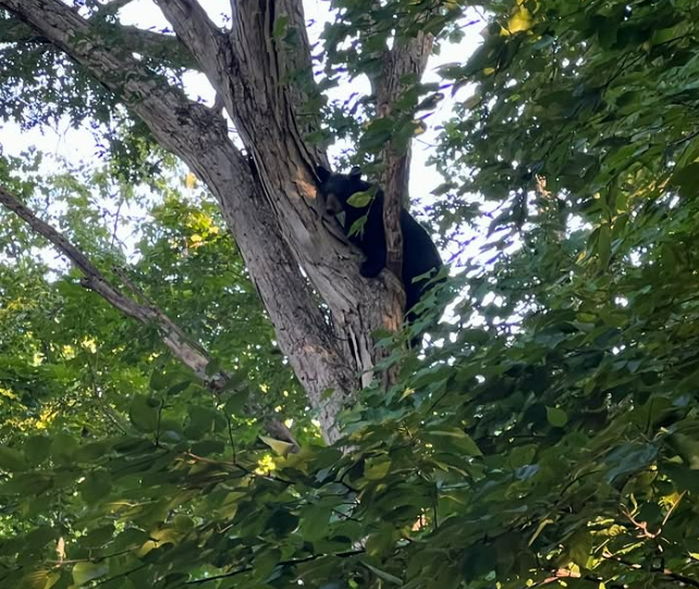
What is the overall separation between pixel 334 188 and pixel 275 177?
305 mm

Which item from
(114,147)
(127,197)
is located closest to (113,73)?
(114,147)

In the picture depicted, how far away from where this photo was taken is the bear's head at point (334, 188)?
386 centimetres

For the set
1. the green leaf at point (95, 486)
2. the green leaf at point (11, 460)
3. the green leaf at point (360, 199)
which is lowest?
the green leaf at point (95, 486)

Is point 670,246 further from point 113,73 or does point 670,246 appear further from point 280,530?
point 113,73

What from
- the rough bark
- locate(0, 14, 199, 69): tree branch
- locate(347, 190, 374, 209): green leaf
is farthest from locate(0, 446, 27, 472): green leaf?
locate(0, 14, 199, 69): tree branch

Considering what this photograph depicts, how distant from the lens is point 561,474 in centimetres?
128

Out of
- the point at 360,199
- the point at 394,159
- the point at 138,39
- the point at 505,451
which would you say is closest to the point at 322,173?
the point at 394,159

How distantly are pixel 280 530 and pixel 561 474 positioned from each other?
1.54ft

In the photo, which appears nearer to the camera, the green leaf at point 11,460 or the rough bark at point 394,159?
the green leaf at point 11,460

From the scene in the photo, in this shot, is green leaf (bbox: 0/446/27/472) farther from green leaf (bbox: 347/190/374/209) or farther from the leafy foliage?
green leaf (bbox: 347/190/374/209)

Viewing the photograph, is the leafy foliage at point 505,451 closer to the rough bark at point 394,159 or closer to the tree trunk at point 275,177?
the rough bark at point 394,159

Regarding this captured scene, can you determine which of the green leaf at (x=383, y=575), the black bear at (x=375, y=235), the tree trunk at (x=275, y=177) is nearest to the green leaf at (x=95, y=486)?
the green leaf at (x=383, y=575)

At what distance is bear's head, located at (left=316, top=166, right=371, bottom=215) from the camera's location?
12.7 ft

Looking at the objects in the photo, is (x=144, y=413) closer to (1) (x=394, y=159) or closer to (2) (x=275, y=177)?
(1) (x=394, y=159)
